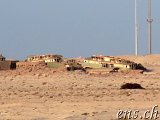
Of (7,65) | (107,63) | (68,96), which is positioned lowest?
(68,96)

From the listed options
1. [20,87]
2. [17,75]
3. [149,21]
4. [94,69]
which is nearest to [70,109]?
[20,87]

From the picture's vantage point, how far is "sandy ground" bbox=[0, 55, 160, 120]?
1588cm

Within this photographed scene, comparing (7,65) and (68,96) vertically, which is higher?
(7,65)

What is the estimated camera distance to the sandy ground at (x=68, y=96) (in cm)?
1588

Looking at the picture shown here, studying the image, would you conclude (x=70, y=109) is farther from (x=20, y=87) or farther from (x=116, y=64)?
(x=116, y=64)

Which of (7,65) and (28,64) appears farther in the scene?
(7,65)

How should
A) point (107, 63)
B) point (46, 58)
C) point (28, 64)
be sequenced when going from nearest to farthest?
point (28, 64)
point (107, 63)
point (46, 58)

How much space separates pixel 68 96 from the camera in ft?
69.6

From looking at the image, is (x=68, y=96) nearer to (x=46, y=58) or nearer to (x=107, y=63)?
(x=107, y=63)

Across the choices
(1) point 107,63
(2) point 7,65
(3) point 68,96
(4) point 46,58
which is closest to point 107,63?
(1) point 107,63

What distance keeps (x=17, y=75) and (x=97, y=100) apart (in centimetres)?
1332

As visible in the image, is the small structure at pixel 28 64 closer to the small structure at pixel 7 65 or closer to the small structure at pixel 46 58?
the small structure at pixel 7 65

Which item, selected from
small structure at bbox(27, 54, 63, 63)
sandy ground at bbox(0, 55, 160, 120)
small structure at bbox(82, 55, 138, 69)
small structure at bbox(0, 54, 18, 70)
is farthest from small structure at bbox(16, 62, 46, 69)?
small structure at bbox(82, 55, 138, 69)

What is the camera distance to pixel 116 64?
38469mm
